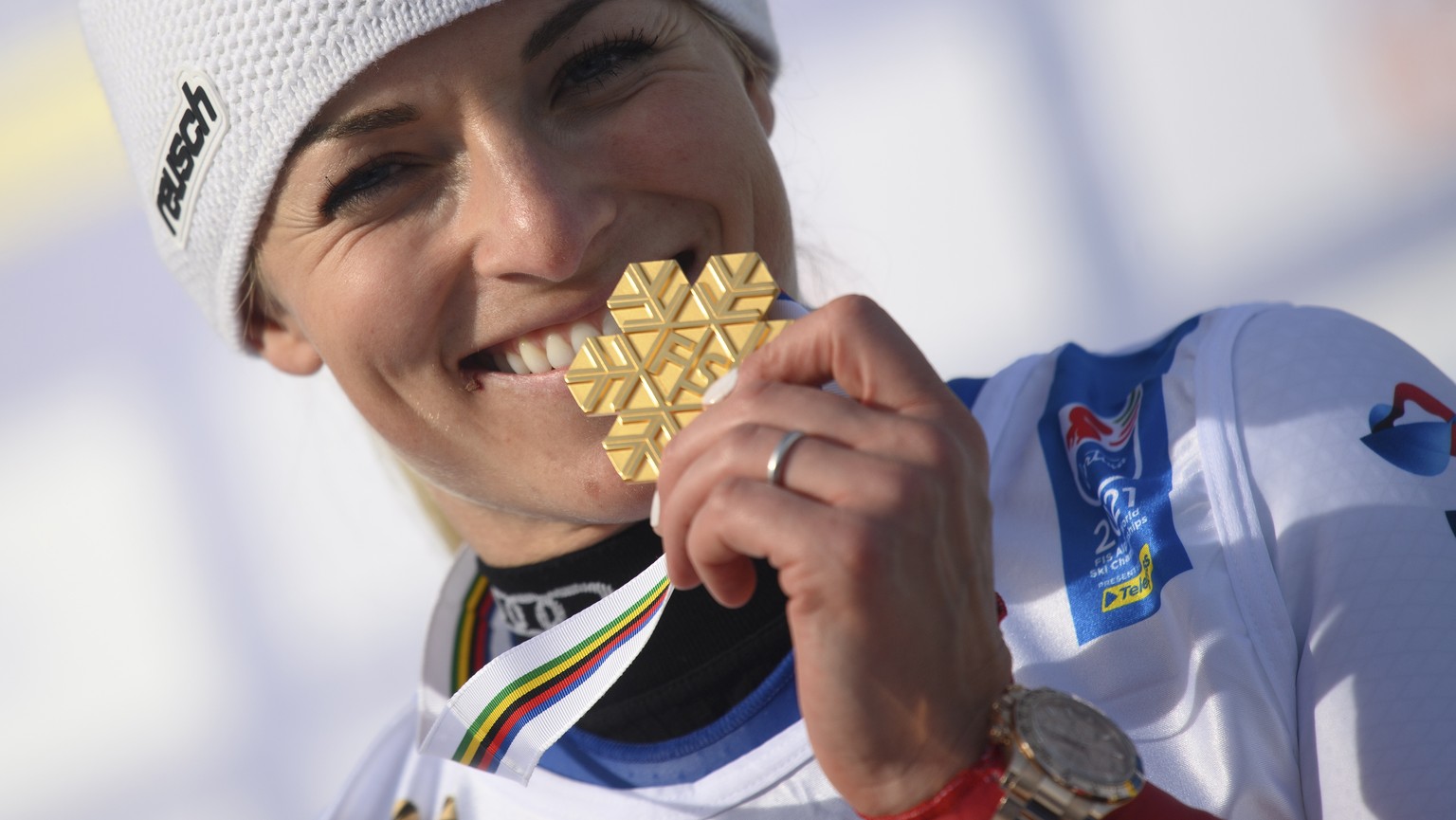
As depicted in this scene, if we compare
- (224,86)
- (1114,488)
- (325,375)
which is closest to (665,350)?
(1114,488)

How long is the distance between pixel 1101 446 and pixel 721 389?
568mm

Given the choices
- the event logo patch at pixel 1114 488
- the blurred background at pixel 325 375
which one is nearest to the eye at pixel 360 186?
the event logo patch at pixel 1114 488

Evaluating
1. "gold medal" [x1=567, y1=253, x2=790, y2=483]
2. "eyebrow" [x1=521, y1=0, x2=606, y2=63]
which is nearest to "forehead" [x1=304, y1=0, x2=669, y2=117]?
"eyebrow" [x1=521, y1=0, x2=606, y2=63]

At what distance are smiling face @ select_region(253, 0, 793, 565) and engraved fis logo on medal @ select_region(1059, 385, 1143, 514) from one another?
37 cm

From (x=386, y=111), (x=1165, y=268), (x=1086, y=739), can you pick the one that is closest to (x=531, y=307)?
(x=386, y=111)

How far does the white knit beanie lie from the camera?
Answer: 1173 mm

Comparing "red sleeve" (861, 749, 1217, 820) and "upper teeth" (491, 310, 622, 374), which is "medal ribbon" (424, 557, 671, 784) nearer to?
"upper teeth" (491, 310, 622, 374)

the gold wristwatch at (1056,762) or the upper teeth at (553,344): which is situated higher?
the upper teeth at (553,344)

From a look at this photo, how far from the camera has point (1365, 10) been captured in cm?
247

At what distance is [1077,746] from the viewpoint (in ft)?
2.77

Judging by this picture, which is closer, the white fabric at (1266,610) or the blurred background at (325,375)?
the white fabric at (1266,610)

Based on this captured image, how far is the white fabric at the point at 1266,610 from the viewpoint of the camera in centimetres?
99

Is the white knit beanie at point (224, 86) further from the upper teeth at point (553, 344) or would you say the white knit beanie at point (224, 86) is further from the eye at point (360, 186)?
the upper teeth at point (553, 344)

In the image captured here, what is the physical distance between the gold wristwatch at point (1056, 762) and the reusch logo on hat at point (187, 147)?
0.97 m
